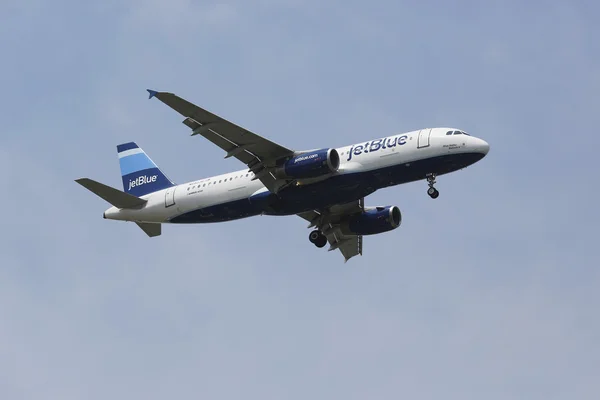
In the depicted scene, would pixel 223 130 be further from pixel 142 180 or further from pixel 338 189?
pixel 142 180

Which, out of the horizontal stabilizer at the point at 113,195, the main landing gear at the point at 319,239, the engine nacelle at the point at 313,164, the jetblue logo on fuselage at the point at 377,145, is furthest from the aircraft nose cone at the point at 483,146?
the horizontal stabilizer at the point at 113,195

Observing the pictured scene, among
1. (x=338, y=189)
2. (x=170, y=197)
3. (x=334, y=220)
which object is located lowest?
(x=338, y=189)

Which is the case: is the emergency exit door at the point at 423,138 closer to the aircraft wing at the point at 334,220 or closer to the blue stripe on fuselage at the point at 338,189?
the blue stripe on fuselage at the point at 338,189

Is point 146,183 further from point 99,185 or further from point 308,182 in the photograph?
point 308,182

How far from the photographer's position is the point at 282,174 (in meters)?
58.1

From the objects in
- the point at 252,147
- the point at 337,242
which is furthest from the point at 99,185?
the point at 337,242

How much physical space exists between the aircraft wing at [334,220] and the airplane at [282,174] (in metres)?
2.41

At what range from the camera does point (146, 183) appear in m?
66.0

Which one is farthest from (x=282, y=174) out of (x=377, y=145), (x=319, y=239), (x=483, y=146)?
(x=483, y=146)

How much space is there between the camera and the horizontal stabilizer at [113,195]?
61562mm

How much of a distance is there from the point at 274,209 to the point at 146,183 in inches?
388

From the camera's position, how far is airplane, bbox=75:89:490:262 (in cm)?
5697

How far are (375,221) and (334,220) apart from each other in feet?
8.28

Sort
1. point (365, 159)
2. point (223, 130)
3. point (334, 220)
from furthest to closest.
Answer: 1. point (334, 220)
2. point (365, 159)
3. point (223, 130)
